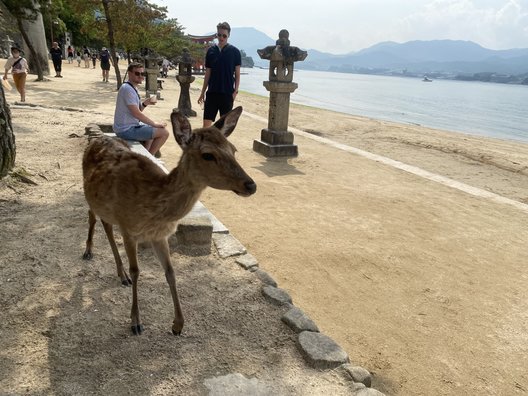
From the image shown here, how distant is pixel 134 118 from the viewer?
6375 mm

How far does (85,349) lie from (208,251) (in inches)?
71.9

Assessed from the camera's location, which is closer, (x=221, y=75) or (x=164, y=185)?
(x=164, y=185)

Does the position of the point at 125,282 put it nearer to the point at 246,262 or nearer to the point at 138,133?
the point at 246,262

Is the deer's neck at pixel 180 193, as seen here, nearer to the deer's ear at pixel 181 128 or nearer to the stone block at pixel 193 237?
the deer's ear at pixel 181 128

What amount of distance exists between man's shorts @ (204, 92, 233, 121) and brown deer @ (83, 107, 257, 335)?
15.9 ft

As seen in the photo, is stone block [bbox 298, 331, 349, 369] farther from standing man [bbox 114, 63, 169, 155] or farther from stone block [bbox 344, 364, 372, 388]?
standing man [bbox 114, 63, 169, 155]

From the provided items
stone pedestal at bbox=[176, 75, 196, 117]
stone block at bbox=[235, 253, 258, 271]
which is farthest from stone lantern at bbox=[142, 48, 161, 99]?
stone block at bbox=[235, 253, 258, 271]

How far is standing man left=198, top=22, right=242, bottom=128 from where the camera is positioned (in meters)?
7.85

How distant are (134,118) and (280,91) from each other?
5.05 meters

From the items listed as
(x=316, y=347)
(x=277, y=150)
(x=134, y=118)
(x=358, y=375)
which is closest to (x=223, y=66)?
(x=134, y=118)

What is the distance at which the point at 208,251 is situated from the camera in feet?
14.7

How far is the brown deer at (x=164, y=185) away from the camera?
279cm

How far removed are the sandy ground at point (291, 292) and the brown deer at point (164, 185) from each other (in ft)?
1.53

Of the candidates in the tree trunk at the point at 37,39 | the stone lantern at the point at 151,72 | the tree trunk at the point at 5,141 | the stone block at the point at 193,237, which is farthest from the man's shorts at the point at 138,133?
the tree trunk at the point at 37,39
